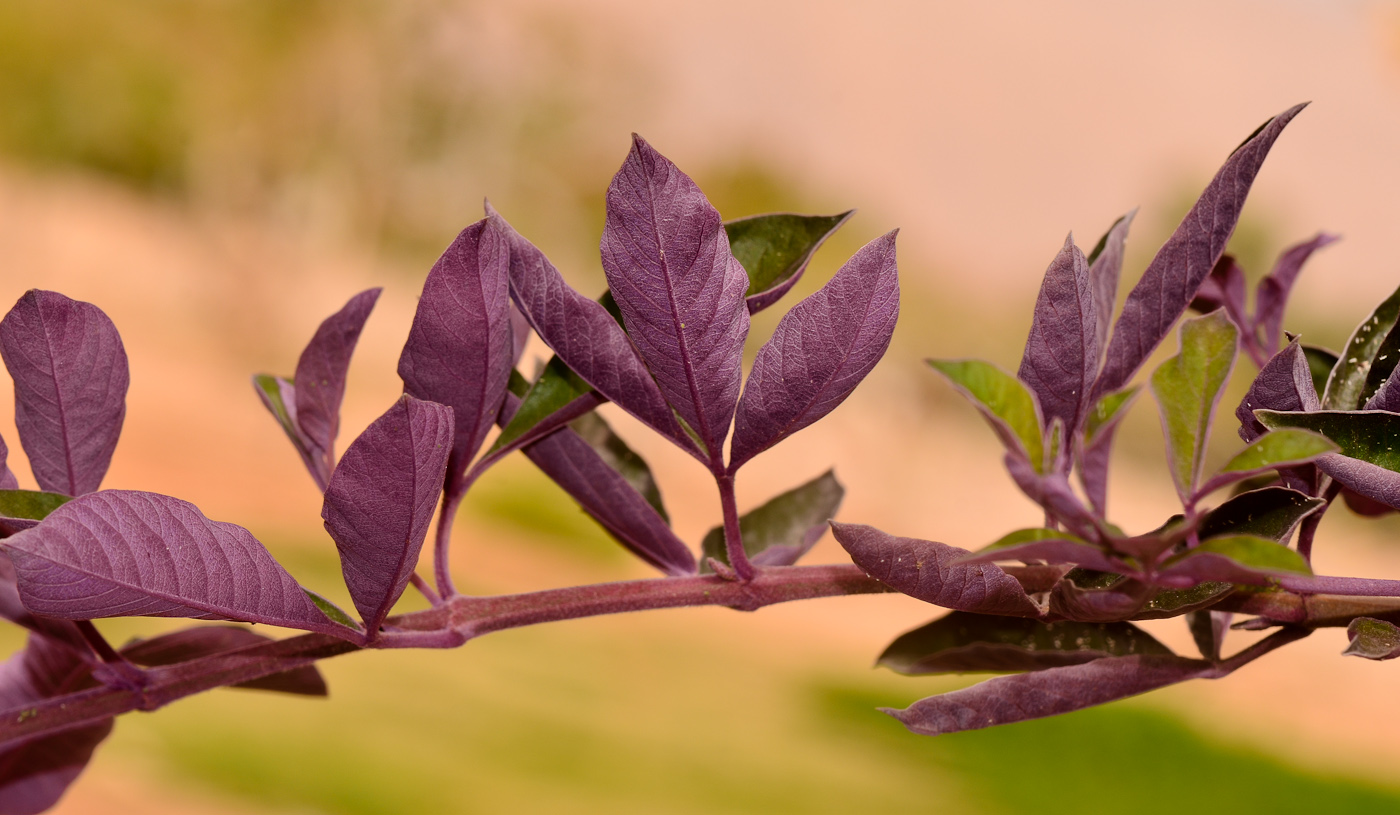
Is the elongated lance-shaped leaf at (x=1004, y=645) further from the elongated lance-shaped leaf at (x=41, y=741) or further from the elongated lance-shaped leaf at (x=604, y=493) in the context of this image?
the elongated lance-shaped leaf at (x=41, y=741)

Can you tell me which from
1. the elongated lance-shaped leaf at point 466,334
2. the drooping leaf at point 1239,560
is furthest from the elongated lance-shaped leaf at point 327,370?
the drooping leaf at point 1239,560

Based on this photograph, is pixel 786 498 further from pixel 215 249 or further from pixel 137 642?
pixel 215 249

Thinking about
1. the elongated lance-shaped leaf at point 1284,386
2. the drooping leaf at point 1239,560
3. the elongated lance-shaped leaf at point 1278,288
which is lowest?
the drooping leaf at point 1239,560

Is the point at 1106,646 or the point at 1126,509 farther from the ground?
the point at 1106,646

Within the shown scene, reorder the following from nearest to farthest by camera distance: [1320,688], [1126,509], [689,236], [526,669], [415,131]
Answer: [689,236] → [526,669] → [1320,688] → [1126,509] → [415,131]

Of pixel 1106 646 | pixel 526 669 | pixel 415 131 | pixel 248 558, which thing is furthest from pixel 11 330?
pixel 415 131
